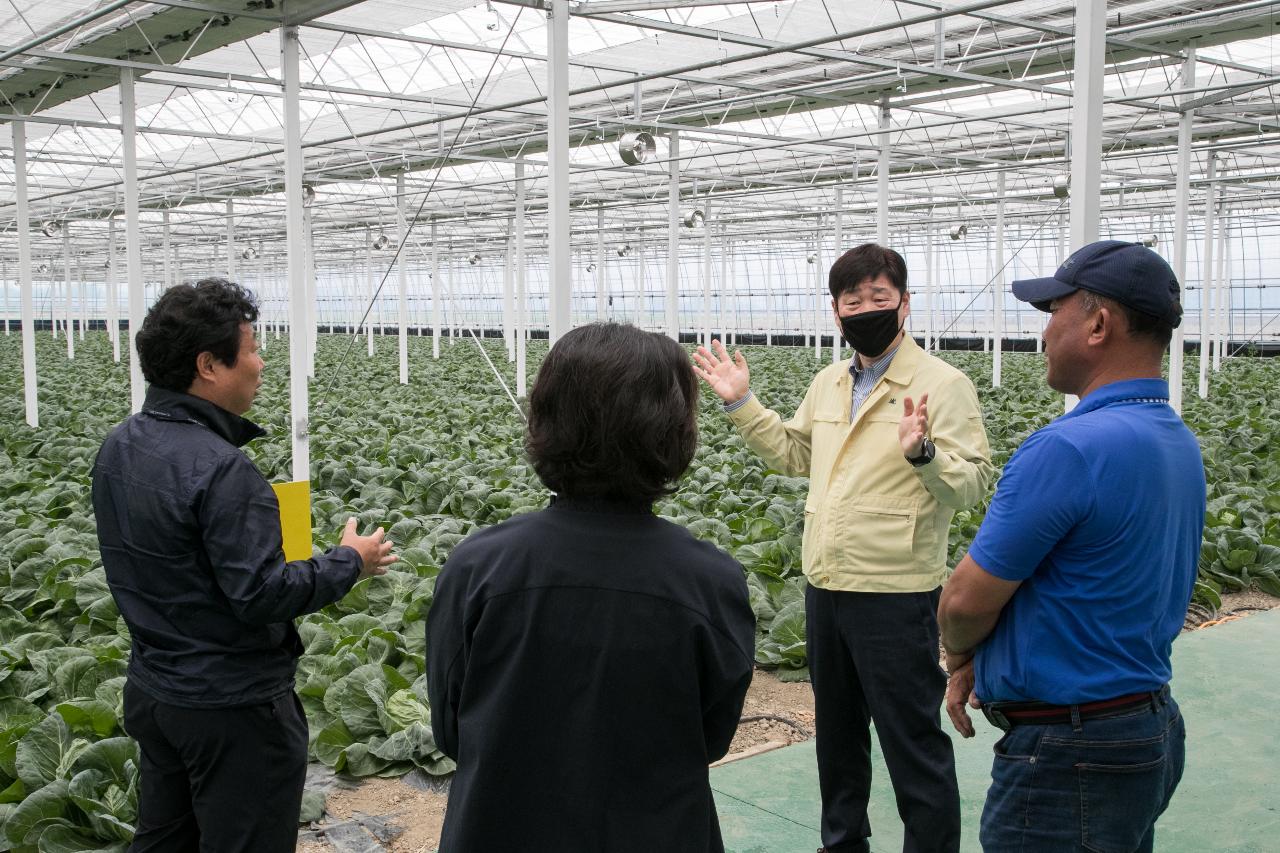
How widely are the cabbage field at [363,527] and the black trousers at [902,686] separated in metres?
2.31

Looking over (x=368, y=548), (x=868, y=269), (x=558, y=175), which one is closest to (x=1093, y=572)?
(x=868, y=269)

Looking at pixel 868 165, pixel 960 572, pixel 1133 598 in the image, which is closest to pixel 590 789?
pixel 960 572

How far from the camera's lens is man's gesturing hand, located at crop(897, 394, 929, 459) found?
3.27 meters

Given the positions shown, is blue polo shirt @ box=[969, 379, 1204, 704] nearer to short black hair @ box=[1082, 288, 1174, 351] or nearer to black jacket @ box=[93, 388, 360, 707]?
short black hair @ box=[1082, 288, 1174, 351]

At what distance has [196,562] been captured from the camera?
286cm

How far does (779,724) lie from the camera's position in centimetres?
593

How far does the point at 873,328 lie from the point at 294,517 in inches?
78.0

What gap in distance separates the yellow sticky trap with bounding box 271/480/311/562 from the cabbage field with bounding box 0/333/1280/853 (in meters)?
1.79

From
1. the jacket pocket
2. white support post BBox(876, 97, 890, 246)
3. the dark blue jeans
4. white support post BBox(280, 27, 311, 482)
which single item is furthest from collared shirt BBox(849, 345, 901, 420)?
white support post BBox(876, 97, 890, 246)

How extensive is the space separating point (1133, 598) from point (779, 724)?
11.9 feet

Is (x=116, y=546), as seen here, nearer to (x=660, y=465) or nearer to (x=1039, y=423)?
(x=660, y=465)

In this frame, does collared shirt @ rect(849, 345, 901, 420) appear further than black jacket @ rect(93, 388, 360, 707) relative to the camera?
Yes

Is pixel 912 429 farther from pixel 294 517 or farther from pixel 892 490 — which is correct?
pixel 294 517

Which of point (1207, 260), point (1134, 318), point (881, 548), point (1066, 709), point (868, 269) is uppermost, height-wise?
point (1207, 260)
